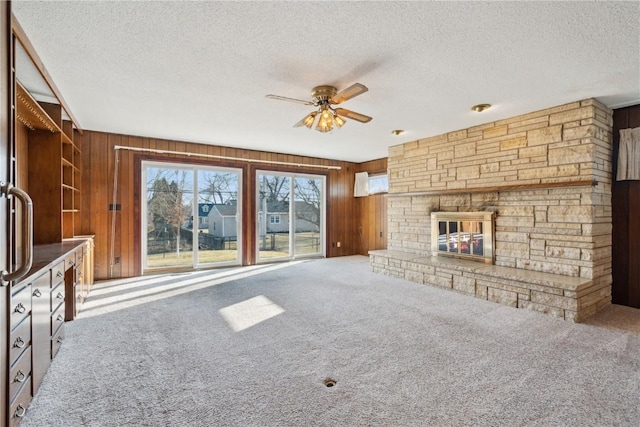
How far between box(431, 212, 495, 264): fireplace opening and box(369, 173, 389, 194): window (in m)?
2.17

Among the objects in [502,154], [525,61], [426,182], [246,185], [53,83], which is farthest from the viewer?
[246,185]

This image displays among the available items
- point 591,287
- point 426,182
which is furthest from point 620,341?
point 426,182

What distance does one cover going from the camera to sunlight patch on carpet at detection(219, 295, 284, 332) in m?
3.08

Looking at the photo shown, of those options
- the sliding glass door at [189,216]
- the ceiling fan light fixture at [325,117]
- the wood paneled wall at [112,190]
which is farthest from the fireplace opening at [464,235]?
the wood paneled wall at [112,190]

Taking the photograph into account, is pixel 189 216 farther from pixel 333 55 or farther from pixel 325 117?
pixel 333 55

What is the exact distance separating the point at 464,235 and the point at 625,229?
1.75 meters

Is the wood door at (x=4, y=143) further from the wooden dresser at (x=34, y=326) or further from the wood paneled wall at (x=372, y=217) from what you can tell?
the wood paneled wall at (x=372, y=217)

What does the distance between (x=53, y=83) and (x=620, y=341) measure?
A: 5662 millimetres

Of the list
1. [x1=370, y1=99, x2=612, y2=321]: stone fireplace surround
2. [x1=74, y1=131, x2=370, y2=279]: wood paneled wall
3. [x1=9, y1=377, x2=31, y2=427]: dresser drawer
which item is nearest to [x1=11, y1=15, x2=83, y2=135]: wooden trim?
[x1=74, y1=131, x2=370, y2=279]: wood paneled wall

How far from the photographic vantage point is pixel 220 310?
3.47 metres

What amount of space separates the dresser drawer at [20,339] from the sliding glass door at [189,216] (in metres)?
3.66

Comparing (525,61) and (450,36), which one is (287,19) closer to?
(450,36)

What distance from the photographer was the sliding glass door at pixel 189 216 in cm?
538

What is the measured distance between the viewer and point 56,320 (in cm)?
243
